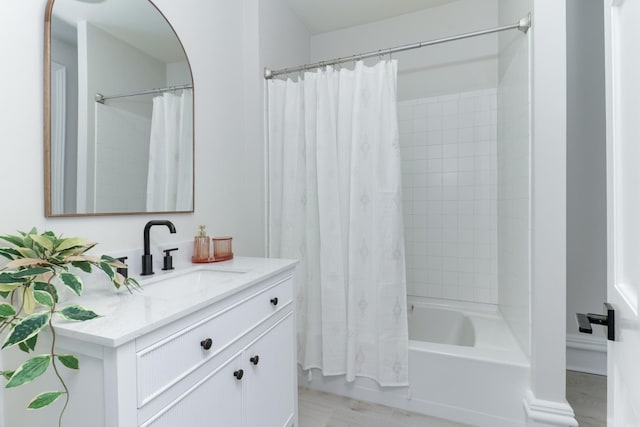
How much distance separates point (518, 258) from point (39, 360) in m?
1.99

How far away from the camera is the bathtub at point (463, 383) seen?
154 centimetres

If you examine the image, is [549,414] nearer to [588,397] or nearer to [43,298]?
[588,397]

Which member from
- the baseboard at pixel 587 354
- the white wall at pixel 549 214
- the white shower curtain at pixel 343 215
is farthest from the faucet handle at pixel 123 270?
the baseboard at pixel 587 354

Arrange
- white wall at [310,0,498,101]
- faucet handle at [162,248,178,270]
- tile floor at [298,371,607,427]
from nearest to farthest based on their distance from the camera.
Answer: faucet handle at [162,248,178,270] → tile floor at [298,371,607,427] → white wall at [310,0,498,101]

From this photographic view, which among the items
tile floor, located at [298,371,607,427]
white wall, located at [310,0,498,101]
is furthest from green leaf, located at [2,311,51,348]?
white wall, located at [310,0,498,101]

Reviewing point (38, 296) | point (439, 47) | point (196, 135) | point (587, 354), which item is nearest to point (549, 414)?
point (587, 354)

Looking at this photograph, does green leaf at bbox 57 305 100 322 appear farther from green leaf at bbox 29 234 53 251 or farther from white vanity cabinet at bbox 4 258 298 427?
green leaf at bbox 29 234 53 251

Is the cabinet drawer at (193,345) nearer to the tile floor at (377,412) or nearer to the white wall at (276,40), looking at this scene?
the tile floor at (377,412)

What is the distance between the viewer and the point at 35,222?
94 centimetres

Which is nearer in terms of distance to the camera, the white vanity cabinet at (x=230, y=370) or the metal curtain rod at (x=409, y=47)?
the white vanity cabinet at (x=230, y=370)

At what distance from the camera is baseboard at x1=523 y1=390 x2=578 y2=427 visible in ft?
4.42

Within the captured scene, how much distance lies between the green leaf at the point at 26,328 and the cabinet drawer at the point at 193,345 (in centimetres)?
20

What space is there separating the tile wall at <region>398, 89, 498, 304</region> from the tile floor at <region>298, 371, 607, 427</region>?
72 cm

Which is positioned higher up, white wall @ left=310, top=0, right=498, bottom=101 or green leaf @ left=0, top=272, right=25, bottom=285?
white wall @ left=310, top=0, right=498, bottom=101
